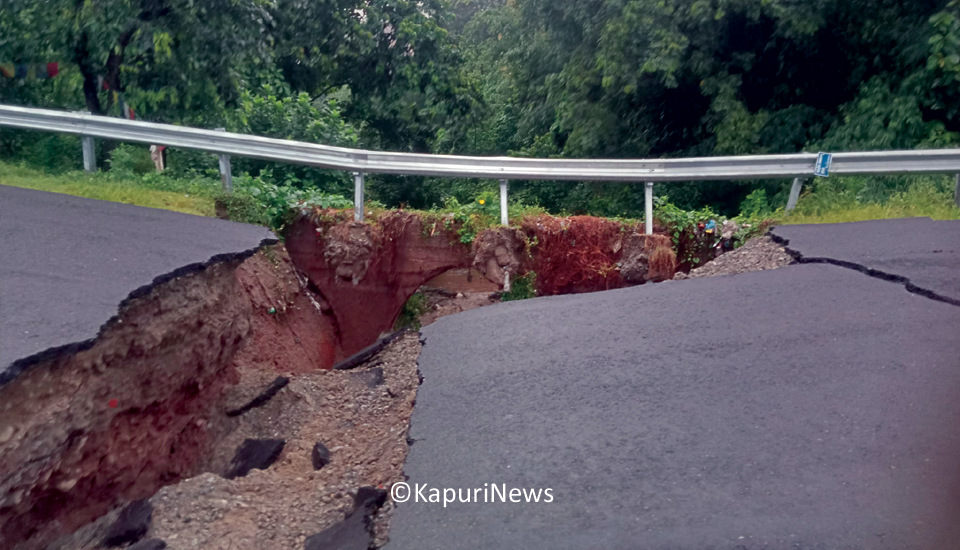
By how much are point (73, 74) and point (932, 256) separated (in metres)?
11.0

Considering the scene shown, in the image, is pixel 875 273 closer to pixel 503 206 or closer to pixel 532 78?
pixel 503 206

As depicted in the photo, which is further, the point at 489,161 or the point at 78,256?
the point at 489,161

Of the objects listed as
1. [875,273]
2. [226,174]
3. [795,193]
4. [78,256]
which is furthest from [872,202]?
[78,256]

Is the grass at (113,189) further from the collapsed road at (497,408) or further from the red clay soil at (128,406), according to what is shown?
the red clay soil at (128,406)

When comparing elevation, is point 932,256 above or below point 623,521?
above

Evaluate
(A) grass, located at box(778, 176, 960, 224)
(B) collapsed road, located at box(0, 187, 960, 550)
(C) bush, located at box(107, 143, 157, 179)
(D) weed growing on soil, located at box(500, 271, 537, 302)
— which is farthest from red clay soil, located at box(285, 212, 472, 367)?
(A) grass, located at box(778, 176, 960, 224)

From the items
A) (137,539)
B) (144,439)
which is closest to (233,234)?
(144,439)

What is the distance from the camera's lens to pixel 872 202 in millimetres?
8898

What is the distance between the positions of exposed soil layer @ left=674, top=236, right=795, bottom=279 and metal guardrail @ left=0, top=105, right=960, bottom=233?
3.27 ft

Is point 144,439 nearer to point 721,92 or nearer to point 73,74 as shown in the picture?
point 73,74

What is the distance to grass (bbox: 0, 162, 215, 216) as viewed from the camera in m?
8.66

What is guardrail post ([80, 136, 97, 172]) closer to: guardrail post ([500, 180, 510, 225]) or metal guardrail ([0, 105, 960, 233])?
metal guardrail ([0, 105, 960, 233])

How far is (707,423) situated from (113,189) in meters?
7.45

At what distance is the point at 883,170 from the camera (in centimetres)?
840
